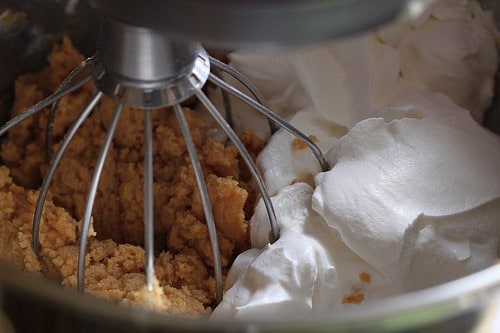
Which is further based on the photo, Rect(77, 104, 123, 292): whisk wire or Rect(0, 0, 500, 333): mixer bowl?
Rect(77, 104, 123, 292): whisk wire

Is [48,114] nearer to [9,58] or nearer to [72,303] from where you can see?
[9,58]

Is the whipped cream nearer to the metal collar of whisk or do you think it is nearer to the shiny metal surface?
the metal collar of whisk

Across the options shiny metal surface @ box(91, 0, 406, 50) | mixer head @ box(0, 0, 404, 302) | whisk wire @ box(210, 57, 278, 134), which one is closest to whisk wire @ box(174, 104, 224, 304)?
mixer head @ box(0, 0, 404, 302)

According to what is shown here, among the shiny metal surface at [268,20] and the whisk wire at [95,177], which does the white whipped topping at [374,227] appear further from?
the shiny metal surface at [268,20]

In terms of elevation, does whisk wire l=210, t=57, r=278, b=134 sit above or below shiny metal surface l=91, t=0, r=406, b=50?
above

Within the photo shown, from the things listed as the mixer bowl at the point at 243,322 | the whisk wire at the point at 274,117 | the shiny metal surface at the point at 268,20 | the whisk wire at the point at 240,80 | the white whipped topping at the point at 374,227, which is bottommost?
the mixer bowl at the point at 243,322

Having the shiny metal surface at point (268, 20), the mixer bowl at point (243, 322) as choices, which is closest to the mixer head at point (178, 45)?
the shiny metal surface at point (268, 20)

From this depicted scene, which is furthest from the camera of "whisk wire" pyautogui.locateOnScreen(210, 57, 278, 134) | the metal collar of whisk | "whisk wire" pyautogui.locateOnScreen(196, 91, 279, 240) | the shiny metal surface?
"whisk wire" pyautogui.locateOnScreen(210, 57, 278, 134)

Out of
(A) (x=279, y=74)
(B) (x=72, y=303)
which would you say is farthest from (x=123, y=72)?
(A) (x=279, y=74)
